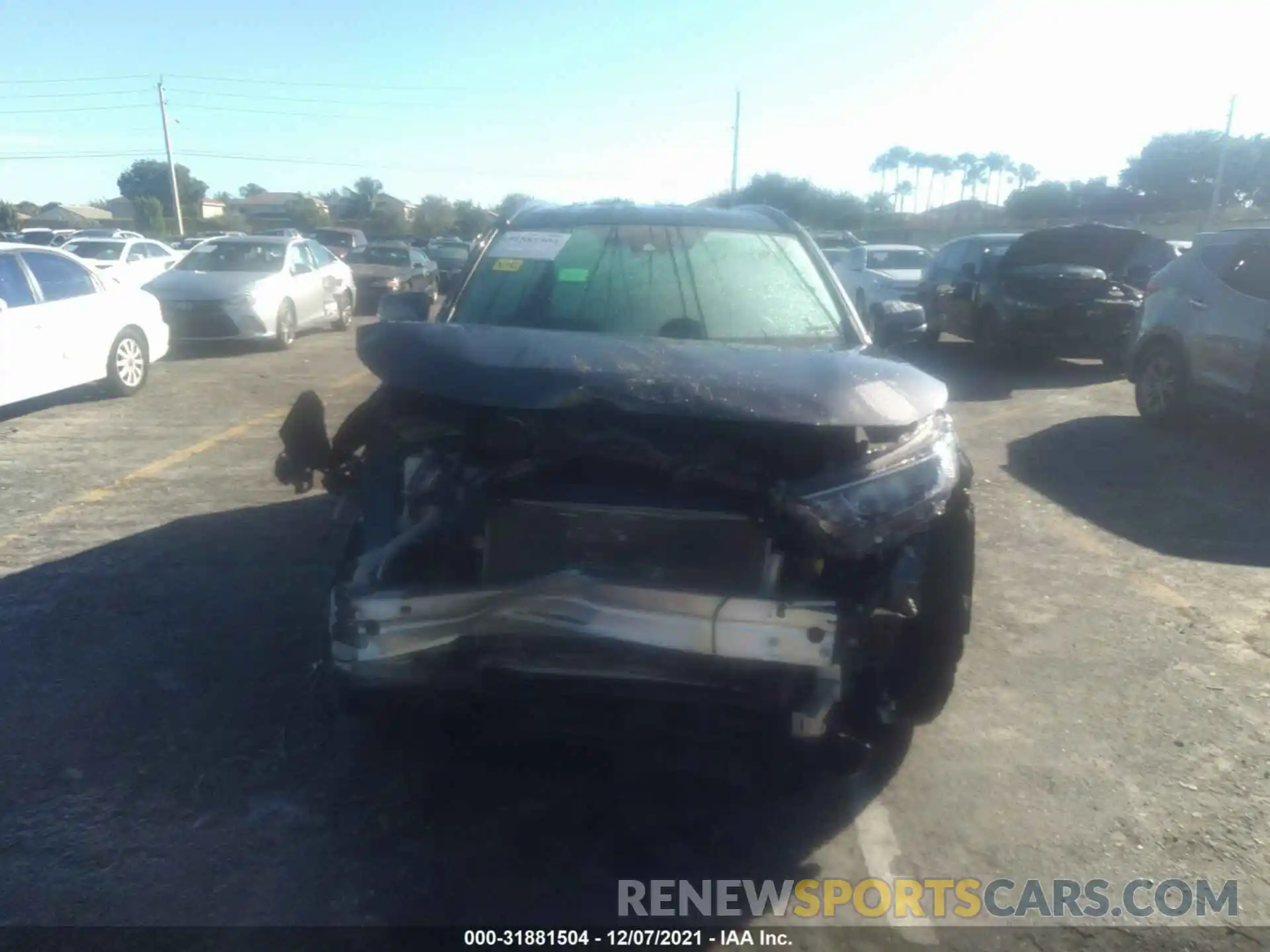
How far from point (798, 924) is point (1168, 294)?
822 centimetres

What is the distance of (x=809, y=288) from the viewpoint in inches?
186

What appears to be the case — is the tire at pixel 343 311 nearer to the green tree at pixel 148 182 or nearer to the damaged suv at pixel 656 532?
the damaged suv at pixel 656 532

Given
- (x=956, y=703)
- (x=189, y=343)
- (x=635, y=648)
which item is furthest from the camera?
(x=189, y=343)

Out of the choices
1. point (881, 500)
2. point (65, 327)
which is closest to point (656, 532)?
point (881, 500)

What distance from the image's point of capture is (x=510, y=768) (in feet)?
11.7

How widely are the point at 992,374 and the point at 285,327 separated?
10015 mm

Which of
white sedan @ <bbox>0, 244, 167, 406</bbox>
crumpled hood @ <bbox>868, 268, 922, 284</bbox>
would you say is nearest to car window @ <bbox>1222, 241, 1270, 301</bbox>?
crumpled hood @ <bbox>868, 268, 922, 284</bbox>

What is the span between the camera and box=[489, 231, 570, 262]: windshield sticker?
15.4ft

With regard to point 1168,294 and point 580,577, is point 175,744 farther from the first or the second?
point 1168,294

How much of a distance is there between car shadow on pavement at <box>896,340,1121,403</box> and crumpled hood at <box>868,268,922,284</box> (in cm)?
184

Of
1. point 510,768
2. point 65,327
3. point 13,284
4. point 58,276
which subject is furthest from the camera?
point 58,276

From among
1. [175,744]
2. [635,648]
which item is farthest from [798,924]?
[175,744]

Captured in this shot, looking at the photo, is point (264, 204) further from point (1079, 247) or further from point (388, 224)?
point (1079, 247)

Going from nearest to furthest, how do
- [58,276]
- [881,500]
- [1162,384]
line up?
[881,500]
[1162,384]
[58,276]
